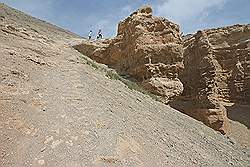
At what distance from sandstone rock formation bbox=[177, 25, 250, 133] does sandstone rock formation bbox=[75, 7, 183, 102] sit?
Answer: 577cm

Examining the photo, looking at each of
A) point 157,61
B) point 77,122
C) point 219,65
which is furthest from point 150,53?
point 219,65

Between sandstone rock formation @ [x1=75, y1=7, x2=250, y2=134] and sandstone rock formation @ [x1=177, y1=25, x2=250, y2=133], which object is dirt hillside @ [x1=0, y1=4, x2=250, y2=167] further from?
sandstone rock formation @ [x1=177, y1=25, x2=250, y2=133]

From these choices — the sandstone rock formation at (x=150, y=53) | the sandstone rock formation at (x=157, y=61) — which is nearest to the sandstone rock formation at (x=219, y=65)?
the sandstone rock formation at (x=157, y=61)

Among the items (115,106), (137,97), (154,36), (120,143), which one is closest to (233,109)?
(154,36)

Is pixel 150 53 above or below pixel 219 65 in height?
below

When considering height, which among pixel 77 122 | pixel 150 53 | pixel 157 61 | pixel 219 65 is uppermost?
pixel 219 65

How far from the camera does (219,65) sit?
32.7 meters

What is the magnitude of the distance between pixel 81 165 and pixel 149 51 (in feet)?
40.0

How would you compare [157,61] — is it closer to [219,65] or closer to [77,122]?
[77,122]

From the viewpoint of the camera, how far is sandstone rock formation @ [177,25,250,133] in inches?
1085

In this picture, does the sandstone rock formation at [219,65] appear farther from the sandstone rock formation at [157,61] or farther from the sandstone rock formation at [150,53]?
the sandstone rock formation at [150,53]

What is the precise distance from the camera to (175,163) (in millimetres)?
9547

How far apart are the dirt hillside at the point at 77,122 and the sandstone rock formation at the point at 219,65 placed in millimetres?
11984

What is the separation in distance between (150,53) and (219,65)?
49.4ft
